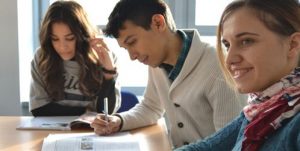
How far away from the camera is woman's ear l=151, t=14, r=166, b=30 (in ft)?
4.95

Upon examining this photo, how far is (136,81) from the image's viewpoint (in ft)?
10.1

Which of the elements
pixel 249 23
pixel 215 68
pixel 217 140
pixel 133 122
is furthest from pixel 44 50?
pixel 249 23

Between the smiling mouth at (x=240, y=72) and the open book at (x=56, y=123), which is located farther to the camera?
the open book at (x=56, y=123)

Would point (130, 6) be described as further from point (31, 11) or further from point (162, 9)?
point (31, 11)

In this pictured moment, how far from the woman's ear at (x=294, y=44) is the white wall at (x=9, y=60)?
83.6 inches

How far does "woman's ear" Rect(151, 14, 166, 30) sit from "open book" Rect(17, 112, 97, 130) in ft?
1.51

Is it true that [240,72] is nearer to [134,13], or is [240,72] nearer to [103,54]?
[134,13]

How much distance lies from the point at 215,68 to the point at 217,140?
362 millimetres

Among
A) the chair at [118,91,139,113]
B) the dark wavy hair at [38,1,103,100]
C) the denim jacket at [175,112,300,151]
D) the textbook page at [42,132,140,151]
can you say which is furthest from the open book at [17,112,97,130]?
the denim jacket at [175,112,300,151]

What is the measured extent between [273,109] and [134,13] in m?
0.74

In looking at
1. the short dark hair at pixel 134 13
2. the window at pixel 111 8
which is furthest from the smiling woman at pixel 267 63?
the window at pixel 111 8

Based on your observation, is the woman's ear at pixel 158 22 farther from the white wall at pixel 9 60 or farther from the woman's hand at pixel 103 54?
the white wall at pixel 9 60


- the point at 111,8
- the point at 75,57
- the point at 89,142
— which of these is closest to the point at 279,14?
the point at 89,142

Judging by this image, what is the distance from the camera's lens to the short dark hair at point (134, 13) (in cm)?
150
